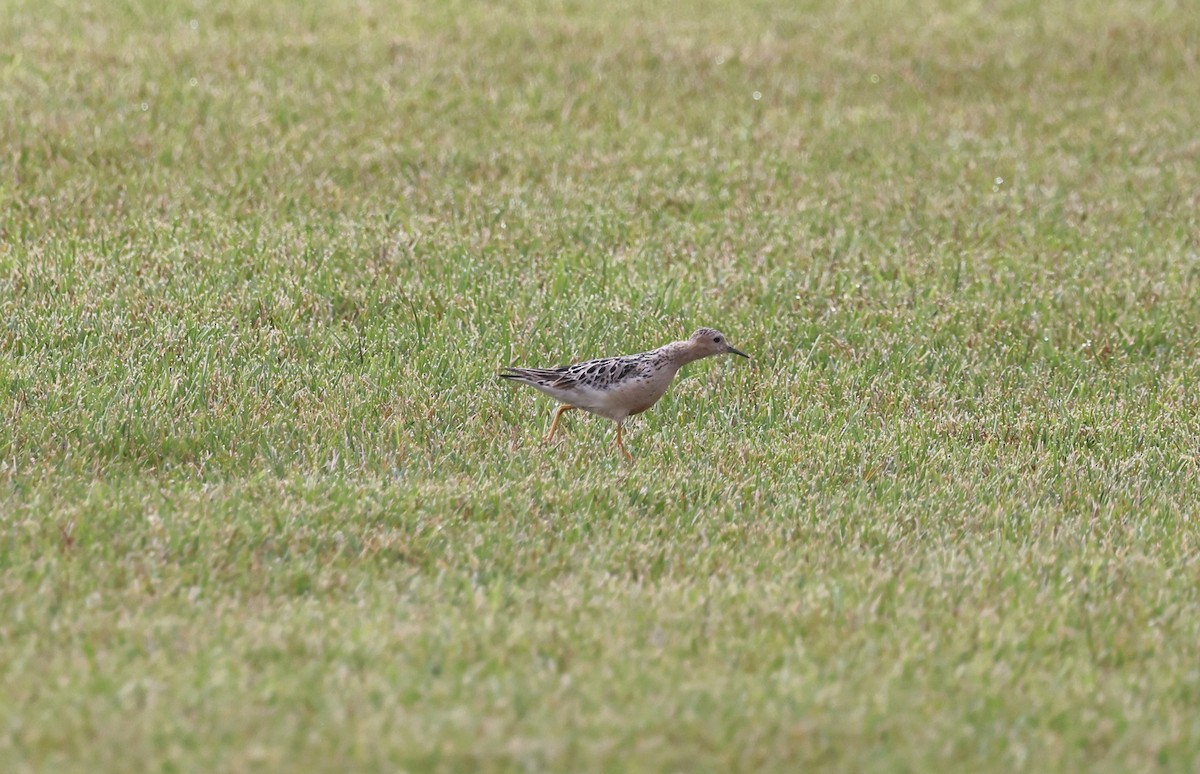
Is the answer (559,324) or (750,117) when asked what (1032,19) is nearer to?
(750,117)

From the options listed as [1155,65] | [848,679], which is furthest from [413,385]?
[1155,65]

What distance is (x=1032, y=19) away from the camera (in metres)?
20.7

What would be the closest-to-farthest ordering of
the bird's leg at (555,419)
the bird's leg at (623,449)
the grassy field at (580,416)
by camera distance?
the grassy field at (580,416), the bird's leg at (623,449), the bird's leg at (555,419)

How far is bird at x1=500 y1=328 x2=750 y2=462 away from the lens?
27.2ft

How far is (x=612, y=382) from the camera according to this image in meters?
8.30

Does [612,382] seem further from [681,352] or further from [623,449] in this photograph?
[681,352]

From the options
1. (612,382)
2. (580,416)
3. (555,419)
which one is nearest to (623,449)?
(612,382)

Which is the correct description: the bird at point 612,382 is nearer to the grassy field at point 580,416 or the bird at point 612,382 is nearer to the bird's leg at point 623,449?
the bird's leg at point 623,449

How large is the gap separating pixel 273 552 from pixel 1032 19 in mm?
16462

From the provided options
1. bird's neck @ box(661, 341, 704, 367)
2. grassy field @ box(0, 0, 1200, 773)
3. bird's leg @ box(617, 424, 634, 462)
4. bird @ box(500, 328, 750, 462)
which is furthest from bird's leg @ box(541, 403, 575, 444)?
bird's neck @ box(661, 341, 704, 367)

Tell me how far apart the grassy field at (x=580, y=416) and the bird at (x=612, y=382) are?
226 millimetres

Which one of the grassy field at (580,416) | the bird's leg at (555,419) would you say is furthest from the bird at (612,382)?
the grassy field at (580,416)

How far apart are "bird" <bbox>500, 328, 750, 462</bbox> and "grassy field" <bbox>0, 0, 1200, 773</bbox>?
0.74ft

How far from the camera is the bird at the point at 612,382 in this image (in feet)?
27.2
